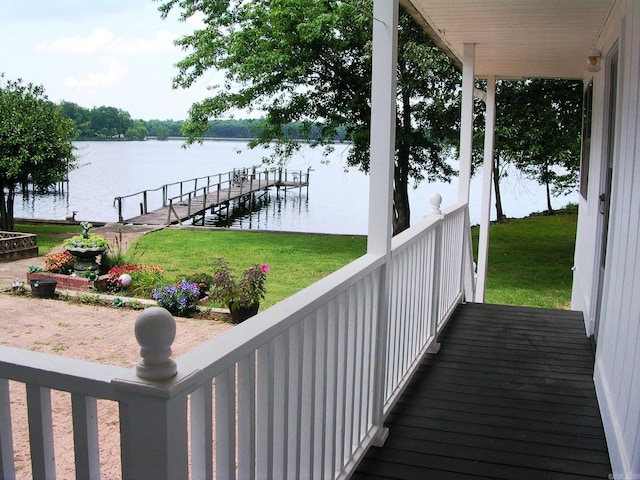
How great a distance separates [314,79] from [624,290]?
12.4m

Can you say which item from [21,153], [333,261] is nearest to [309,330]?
[333,261]

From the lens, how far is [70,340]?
23.6 ft

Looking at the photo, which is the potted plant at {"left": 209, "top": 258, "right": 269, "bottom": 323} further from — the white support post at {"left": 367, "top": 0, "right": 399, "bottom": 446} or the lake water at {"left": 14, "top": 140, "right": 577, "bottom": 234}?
the lake water at {"left": 14, "top": 140, "right": 577, "bottom": 234}

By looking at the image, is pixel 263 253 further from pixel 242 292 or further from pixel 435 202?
pixel 435 202

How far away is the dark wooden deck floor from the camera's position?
250 centimetres

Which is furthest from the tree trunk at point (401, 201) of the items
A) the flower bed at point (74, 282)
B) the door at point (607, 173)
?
the door at point (607, 173)

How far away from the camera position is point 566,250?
14367 millimetres

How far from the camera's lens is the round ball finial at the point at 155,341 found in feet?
3.46

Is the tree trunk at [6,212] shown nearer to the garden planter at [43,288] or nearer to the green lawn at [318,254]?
the green lawn at [318,254]

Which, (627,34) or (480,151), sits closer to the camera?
(627,34)

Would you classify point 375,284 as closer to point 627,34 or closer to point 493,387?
point 493,387

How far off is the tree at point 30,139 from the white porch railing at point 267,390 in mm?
14516

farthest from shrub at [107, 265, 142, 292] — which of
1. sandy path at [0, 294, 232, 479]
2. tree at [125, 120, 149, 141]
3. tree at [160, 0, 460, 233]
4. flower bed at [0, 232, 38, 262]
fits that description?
tree at [125, 120, 149, 141]

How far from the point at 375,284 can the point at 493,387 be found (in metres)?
1.20
